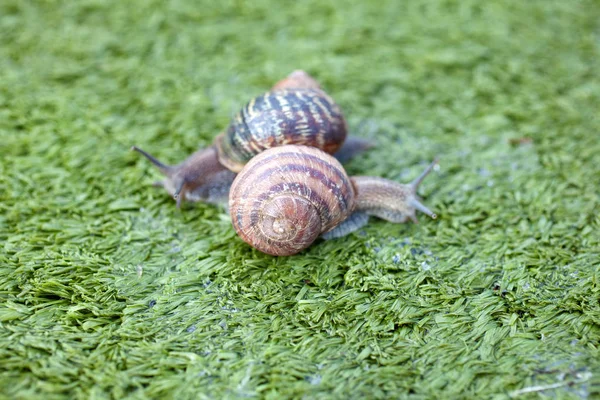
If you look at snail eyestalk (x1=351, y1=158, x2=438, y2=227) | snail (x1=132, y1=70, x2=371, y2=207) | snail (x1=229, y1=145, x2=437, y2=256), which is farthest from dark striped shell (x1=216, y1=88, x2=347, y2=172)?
snail eyestalk (x1=351, y1=158, x2=438, y2=227)

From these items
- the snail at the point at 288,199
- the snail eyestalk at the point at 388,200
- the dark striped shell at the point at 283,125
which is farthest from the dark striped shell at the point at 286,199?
the snail eyestalk at the point at 388,200

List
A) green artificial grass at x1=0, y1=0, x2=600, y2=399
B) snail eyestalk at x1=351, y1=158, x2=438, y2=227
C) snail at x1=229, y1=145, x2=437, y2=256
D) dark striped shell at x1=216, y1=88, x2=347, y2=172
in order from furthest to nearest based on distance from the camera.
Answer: snail eyestalk at x1=351, y1=158, x2=438, y2=227
dark striped shell at x1=216, y1=88, x2=347, y2=172
snail at x1=229, y1=145, x2=437, y2=256
green artificial grass at x1=0, y1=0, x2=600, y2=399

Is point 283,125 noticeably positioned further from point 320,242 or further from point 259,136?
point 320,242

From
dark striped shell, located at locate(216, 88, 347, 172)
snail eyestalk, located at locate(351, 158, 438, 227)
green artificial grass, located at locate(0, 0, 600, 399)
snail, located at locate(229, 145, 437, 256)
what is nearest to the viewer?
green artificial grass, located at locate(0, 0, 600, 399)

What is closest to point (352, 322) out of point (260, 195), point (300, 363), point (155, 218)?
point (300, 363)

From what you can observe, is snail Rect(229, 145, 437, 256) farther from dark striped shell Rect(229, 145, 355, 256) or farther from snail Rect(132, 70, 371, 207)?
snail Rect(132, 70, 371, 207)

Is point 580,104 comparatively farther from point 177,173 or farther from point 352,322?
point 177,173

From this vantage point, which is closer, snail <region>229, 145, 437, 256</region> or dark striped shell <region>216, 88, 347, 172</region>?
snail <region>229, 145, 437, 256</region>

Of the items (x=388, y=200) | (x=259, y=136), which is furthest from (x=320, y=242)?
(x=259, y=136)
